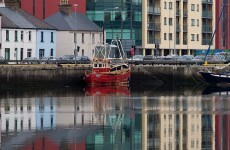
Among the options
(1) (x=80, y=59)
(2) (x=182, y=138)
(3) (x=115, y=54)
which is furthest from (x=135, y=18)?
(2) (x=182, y=138)

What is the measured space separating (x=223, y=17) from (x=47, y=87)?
2172 inches

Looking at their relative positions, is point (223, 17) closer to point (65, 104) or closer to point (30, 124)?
point (65, 104)

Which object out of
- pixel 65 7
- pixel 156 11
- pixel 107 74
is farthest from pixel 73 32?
pixel 107 74

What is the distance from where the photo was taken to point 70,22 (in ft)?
406

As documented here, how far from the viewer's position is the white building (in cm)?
12226

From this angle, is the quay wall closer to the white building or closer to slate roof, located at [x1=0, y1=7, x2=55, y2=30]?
slate roof, located at [x1=0, y1=7, x2=55, y2=30]

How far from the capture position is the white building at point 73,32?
4813 inches

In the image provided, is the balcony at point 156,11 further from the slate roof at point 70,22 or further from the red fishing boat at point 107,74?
the red fishing boat at point 107,74

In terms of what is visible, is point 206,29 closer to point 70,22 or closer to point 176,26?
point 176,26

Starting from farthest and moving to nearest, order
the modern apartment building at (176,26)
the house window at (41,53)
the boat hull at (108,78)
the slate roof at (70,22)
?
the modern apartment building at (176,26)
the slate roof at (70,22)
the house window at (41,53)
the boat hull at (108,78)

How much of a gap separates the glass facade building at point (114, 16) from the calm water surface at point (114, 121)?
48244 millimetres

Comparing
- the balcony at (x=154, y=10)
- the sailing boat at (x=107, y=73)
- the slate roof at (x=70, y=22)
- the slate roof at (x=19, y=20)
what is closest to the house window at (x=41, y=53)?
the slate roof at (x=19, y=20)

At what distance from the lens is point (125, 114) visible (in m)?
61.6

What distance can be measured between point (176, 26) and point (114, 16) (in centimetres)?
1196
